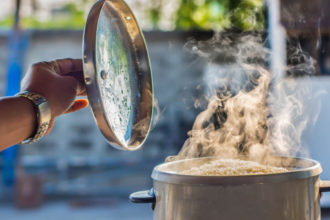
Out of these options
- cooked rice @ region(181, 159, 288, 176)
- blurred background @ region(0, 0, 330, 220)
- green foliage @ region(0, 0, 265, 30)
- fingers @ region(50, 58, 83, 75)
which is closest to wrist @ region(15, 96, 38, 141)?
fingers @ region(50, 58, 83, 75)

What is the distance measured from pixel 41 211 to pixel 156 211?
4702 millimetres

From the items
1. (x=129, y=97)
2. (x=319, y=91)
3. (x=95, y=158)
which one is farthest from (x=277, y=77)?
(x=95, y=158)

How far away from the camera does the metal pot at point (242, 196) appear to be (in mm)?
933

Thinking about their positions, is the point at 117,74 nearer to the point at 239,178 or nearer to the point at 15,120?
the point at 15,120

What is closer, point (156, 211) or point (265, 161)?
point (156, 211)

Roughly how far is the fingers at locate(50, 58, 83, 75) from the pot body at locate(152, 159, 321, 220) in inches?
15.2

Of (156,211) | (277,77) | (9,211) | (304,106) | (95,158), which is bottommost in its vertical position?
(9,211)

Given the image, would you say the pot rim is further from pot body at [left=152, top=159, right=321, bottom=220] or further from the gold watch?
the gold watch

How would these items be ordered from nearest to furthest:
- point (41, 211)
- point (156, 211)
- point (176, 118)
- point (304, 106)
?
point (156, 211) < point (304, 106) < point (41, 211) < point (176, 118)

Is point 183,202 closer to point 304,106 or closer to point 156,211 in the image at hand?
point 156,211

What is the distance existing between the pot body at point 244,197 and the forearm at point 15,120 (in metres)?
0.39

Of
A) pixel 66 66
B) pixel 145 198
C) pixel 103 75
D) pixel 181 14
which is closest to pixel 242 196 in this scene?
pixel 145 198

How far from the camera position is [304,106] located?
3350 millimetres

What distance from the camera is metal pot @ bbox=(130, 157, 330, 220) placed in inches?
36.7
